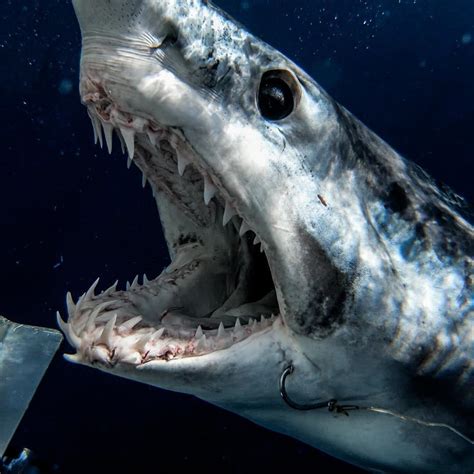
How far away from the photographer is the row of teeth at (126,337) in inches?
58.0

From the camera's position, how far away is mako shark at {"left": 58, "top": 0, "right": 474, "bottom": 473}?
1.44 m

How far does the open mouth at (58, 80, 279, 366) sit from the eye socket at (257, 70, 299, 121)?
261 mm

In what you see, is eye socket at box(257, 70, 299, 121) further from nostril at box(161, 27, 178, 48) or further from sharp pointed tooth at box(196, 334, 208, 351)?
sharp pointed tooth at box(196, 334, 208, 351)

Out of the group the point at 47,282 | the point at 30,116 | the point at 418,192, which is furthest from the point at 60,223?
the point at 418,192

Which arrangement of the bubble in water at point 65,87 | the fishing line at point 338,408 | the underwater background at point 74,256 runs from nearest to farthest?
the fishing line at point 338,408 → the underwater background at point 74,256 → the bubble in water at point 65,87

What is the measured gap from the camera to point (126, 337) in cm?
152

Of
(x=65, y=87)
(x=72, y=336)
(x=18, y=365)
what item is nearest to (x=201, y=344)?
(x=72, y=336)

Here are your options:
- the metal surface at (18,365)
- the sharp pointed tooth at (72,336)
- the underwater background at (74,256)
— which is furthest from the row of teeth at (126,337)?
the underwater background at (74,256)

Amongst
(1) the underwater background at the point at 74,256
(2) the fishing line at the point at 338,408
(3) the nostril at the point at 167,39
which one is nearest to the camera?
(3) the nostril at the point at 167,39

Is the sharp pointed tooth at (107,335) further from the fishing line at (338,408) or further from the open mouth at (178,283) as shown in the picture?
the fishing line at (338,408)

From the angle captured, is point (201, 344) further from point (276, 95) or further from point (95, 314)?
point (276, 95)

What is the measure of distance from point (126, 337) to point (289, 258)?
0.52 metres

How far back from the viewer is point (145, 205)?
7.30m

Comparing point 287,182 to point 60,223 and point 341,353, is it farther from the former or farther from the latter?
point 60,223
